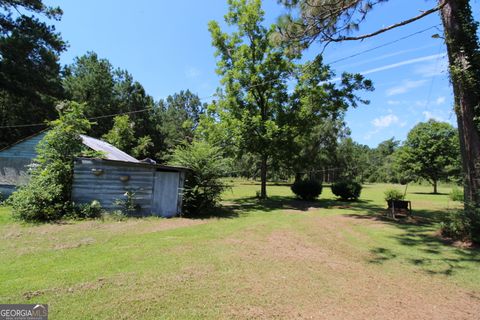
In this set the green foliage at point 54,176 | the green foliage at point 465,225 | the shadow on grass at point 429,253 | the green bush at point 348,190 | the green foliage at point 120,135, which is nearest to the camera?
the shadow on grass at point 429,253

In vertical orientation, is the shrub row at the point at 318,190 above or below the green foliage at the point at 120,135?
below

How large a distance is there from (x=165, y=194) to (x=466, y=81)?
11660 millimetres

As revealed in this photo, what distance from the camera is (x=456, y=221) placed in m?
7.73

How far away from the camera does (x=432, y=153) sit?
28.8 m

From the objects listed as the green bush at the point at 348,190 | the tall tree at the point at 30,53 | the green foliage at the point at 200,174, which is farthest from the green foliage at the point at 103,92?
the green bush at the point at 348,190

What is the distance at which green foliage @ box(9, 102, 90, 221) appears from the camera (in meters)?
9.41

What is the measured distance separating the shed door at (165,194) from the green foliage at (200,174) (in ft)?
1.97

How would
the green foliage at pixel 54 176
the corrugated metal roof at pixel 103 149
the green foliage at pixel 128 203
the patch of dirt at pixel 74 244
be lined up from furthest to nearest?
the corrugated metal roof at pixel 103 149 < the green foliage at pixel 128 203 < the green foliage at pixel 54 176 < the patch of dirt at pixel 74 244

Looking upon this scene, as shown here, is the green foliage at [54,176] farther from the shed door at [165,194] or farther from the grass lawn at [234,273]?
the shed door at [165,194]

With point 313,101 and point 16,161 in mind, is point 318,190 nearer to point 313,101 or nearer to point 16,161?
point 313,101

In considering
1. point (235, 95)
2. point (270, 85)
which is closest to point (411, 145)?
point (270, 85)

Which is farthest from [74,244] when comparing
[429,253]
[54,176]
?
[429,253]

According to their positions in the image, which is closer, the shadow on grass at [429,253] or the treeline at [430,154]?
the shadow on grass at [429,253]

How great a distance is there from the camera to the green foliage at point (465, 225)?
282 inches
